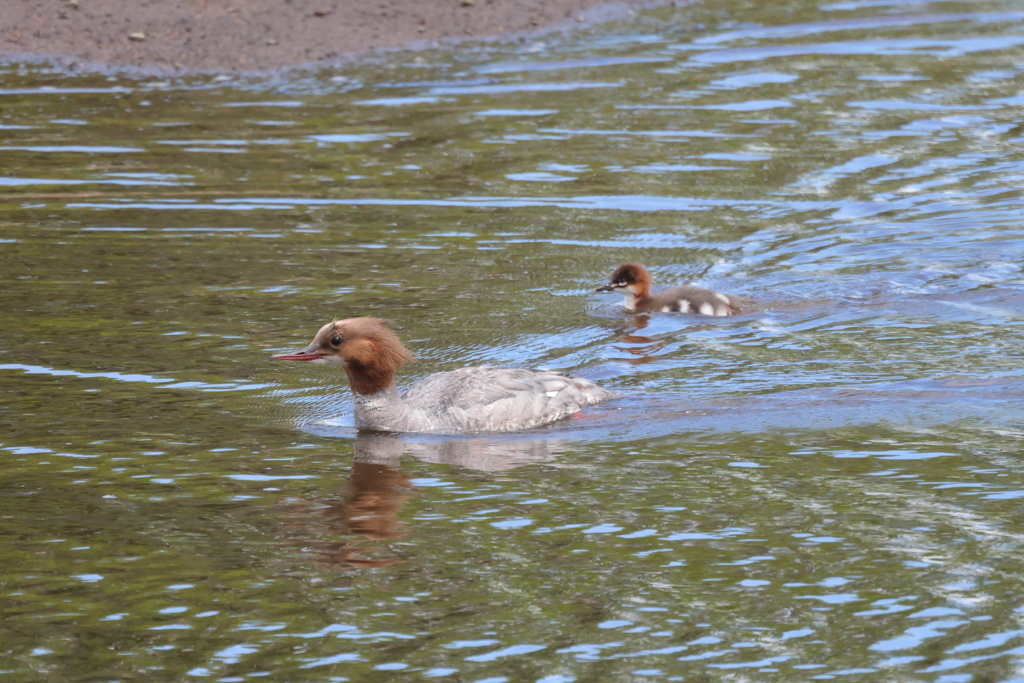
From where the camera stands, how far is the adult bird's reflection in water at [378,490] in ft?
23.6

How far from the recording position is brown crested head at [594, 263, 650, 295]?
12.0 m

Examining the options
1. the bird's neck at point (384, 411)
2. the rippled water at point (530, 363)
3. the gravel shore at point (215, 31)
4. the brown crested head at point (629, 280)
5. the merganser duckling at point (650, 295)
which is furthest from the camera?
the gravel shore at point (215, 31)

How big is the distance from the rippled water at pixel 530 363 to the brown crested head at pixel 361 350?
1.26 ft

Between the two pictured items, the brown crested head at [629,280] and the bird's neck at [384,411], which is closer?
the bird's neck at [384,411]

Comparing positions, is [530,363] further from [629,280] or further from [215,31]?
[215,31]

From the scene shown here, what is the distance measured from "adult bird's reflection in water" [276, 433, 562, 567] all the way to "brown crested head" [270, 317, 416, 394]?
1.18 ft

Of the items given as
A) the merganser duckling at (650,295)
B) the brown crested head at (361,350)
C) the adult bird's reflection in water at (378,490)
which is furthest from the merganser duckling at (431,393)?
the merganser duckling at (650,295)

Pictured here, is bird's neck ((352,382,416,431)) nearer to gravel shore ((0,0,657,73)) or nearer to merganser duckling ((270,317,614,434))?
merganser duckling ((270,317,614,434))

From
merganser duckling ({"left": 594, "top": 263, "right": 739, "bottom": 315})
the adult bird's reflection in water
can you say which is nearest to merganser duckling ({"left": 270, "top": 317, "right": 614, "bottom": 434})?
the adult bird's reflection in water

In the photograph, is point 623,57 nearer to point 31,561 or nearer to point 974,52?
point 974,52

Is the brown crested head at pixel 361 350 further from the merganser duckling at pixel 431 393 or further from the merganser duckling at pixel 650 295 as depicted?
the merganser duckling at pixel 650 295

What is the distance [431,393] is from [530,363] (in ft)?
4.47

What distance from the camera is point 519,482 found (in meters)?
8.10

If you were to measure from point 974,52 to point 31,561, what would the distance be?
1660 cm
